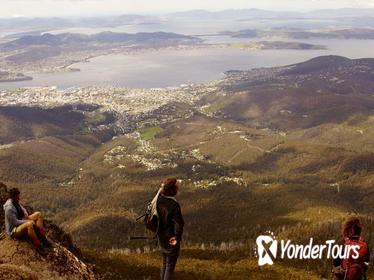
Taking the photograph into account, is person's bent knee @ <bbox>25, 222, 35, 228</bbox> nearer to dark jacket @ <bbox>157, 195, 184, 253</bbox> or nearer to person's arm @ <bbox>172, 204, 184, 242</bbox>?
dark jacket @ <bbox>157, 195, 184, 253</bbox>

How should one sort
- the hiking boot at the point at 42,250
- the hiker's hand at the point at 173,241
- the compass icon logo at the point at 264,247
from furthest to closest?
1. the compass icon logo at the point at 264,247
2. the hiking boot at the point at 42,250
3. the hiker's hand at the point at 173,241

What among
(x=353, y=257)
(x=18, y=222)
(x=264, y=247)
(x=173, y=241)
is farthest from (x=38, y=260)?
(x=264, y=247)

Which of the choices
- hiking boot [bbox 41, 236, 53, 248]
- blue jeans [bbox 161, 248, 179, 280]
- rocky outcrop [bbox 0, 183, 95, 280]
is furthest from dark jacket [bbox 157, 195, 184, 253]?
hiking boot [bbox 41, 236, 53, 248]

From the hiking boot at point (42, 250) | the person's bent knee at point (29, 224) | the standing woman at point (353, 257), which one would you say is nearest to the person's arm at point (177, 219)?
the standing woman at point (353, 257)

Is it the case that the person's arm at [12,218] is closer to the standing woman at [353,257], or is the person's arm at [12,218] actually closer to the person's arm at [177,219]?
the person's arm at [177,219]

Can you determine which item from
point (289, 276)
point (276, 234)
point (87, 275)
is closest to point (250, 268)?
point (289, 276)

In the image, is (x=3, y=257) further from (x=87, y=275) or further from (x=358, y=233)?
(x=358, y=233)

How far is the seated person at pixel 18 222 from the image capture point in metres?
29.2

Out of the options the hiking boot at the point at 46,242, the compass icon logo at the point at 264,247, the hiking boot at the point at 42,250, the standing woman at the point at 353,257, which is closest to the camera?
the standing woman at the point at 353,257

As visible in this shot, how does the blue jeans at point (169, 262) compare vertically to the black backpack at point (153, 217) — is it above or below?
below

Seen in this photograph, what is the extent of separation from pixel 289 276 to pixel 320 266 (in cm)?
3851

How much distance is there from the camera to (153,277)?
7362cm

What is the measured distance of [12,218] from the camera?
96.4 ft

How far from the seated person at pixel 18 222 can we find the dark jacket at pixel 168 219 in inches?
321
